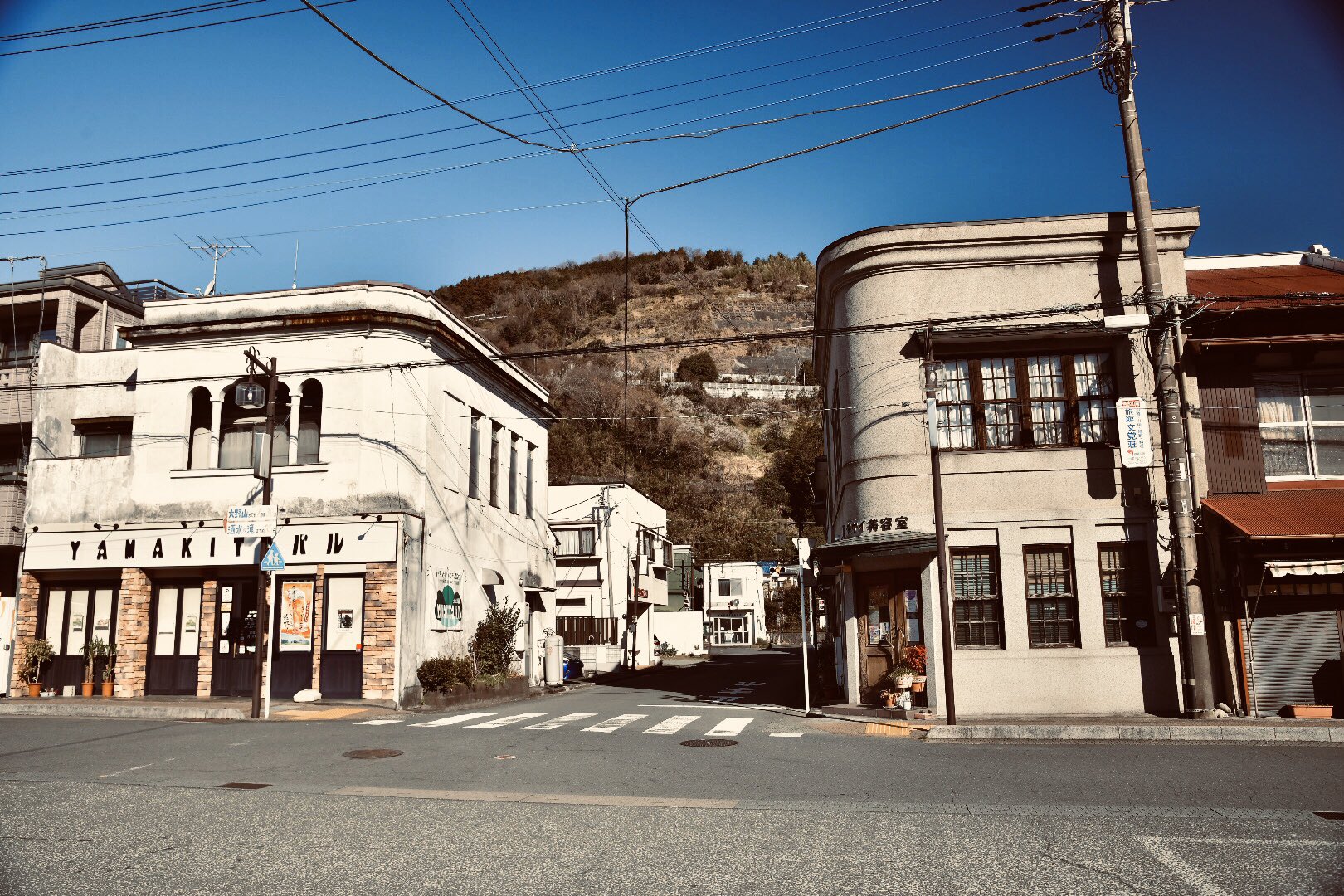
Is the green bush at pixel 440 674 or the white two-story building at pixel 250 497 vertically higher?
the white two-story building at pixel 250 497

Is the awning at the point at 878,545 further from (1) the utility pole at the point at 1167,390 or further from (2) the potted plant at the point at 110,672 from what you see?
(2) the potted plant at the point at 110,672

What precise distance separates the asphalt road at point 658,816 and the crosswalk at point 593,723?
1.26 m

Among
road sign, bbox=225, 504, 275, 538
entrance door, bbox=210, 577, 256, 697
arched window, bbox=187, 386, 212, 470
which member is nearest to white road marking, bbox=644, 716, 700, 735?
road sign, bbox=225, 504, 275, 538

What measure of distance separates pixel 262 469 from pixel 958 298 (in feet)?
48.2

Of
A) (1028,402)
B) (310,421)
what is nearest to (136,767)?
(310,421)

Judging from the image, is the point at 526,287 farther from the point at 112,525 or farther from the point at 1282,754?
the point at 1282,754

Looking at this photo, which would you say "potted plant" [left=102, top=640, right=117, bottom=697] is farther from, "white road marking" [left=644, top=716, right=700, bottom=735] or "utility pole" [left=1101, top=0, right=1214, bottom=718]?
"utility pole" [left=1101, top=0, right=1214, bottom=718]

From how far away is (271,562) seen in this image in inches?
753

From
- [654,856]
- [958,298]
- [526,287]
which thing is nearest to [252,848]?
[654,856]

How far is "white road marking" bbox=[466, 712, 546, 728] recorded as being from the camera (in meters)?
16.3

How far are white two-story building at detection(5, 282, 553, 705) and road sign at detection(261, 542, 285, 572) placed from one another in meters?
2.34

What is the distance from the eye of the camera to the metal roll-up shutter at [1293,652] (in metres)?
16.3

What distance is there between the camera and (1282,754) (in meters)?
12.3

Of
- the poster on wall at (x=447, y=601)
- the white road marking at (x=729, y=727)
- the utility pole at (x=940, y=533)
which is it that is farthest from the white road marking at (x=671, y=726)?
the poster on wall at (x=447, y=601)
